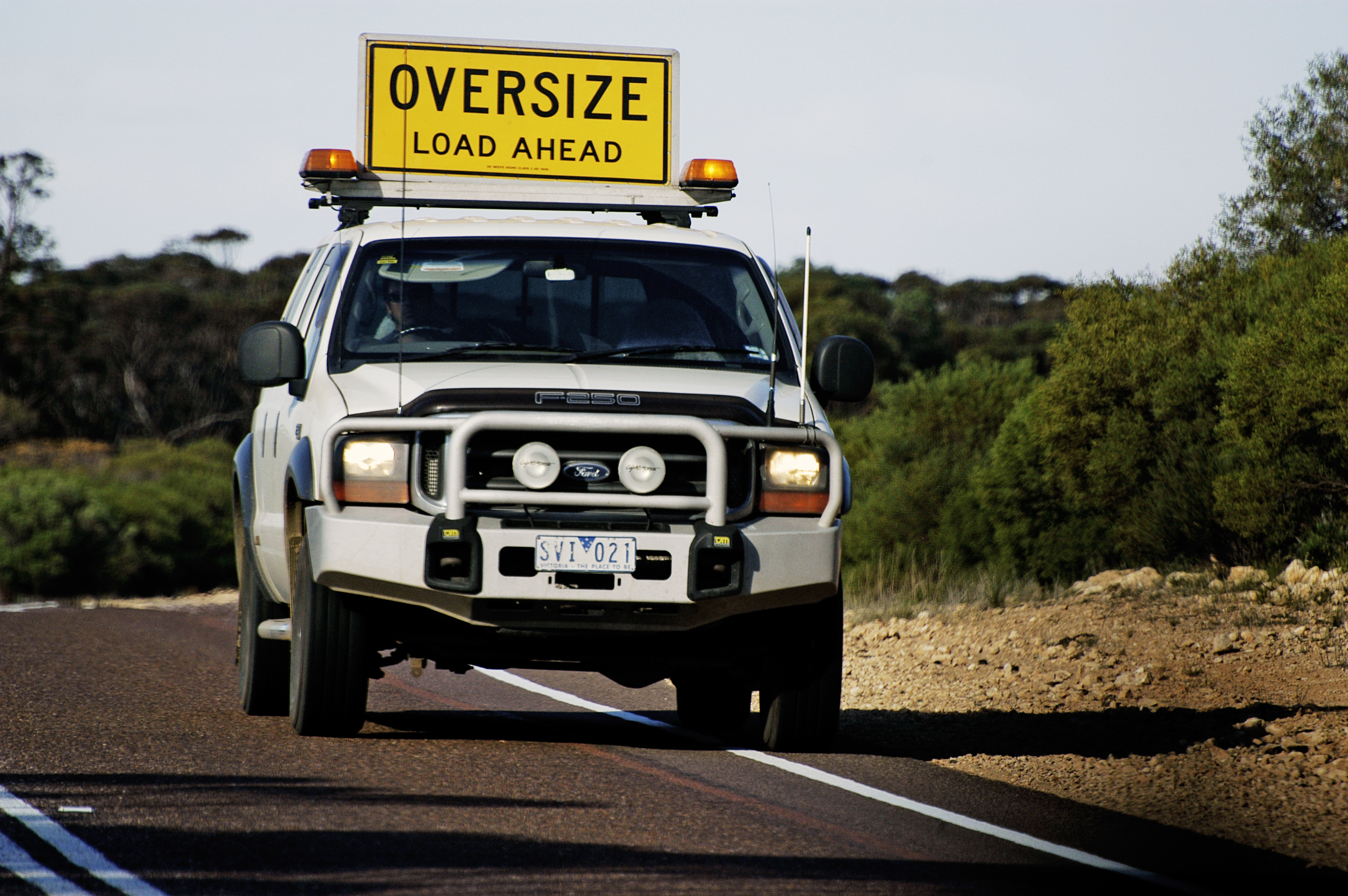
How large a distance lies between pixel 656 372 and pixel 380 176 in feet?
8.96

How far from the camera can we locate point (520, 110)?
1048 cm

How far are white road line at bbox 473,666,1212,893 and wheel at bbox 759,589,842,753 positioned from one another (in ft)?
0.46

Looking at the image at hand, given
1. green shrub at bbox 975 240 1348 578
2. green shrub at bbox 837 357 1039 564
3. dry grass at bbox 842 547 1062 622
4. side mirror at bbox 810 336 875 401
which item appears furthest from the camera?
green shrub at bbox 837 357 1039 564

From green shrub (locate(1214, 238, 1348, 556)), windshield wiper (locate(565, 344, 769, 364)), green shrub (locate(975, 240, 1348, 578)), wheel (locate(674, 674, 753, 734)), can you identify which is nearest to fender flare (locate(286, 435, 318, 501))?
windshield wiper (locate(565, 344, 769, 364))

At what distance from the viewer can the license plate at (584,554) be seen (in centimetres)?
718

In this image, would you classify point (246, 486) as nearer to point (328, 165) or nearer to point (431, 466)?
point (328, 165)

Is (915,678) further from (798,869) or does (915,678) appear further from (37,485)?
(37,485)

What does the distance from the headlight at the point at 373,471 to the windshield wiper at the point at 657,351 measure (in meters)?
0.95

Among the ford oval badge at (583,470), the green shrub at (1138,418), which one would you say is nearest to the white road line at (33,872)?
the ford oval badge at (583,470)

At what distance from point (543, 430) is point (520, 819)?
1662 mm

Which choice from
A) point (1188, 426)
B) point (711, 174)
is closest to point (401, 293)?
point (711, 174)

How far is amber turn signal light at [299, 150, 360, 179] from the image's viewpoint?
950cm

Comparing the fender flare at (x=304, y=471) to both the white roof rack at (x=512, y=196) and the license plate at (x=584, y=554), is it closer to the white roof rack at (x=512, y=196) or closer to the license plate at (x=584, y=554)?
the license plate at (x=584, y=554)

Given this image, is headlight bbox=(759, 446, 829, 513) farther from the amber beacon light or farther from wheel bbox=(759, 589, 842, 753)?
the amber beacon light
